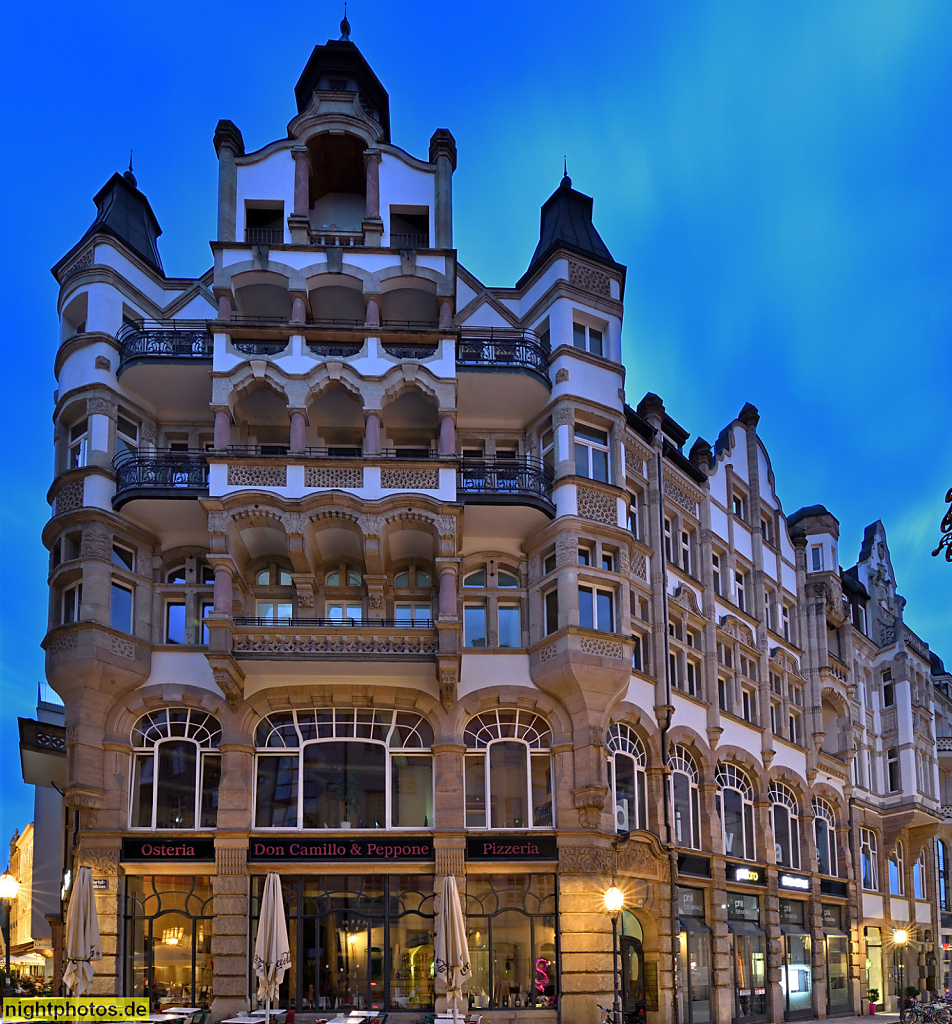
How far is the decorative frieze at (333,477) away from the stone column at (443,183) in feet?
26.5

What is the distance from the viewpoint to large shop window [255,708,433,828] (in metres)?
32.7

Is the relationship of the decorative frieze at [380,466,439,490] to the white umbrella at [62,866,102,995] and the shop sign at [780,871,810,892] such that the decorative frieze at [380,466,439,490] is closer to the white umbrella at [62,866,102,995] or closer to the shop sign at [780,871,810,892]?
the white umbrella at [62,866,102,995]

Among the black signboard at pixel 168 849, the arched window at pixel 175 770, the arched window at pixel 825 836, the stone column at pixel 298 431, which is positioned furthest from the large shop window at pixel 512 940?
the arched window at pixel 825 836

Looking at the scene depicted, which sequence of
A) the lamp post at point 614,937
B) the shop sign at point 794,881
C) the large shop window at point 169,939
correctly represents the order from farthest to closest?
the shop sign at point 794,881, the large shop window at point 169,939, the lamp post at point 614,937

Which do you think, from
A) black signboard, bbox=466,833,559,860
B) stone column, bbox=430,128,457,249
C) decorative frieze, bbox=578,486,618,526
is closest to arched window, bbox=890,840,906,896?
black signboard, bbox=466,833,559,860

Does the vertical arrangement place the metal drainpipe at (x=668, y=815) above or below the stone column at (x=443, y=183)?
below

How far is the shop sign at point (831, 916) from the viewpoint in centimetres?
4586

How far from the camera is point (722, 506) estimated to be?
44438 millimetres

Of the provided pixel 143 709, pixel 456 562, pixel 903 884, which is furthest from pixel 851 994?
pixel 143 709

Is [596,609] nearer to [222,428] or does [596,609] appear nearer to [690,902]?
[690,902]

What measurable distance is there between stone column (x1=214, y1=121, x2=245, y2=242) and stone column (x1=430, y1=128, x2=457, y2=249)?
6.05m

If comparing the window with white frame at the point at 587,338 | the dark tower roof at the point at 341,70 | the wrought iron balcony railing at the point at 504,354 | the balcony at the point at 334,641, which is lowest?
the balcony at the point at 334,641

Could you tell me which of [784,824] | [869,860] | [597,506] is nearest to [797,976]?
[784,824]

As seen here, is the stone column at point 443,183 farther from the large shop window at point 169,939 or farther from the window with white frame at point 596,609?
the large shop window at point 169,939
